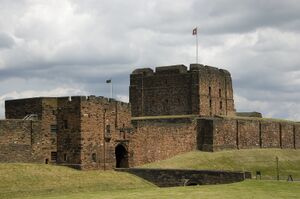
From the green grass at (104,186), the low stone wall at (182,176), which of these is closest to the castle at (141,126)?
the green grass at (104,186)

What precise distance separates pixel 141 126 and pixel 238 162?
1058cm

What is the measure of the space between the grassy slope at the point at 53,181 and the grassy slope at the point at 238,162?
25.2 feet

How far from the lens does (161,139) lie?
56281mm

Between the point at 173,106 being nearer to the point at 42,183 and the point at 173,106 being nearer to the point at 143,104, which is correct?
the point at 143,104

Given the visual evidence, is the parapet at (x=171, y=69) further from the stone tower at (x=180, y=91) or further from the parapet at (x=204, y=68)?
the parapet at (x=204, y=68)

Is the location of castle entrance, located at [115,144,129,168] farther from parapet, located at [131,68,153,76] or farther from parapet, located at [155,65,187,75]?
parapet, located at [131,68,153,76]

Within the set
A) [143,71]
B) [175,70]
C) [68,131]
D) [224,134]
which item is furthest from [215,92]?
[68,131]

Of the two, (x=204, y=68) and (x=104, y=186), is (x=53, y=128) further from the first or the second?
(x=204, y=68)

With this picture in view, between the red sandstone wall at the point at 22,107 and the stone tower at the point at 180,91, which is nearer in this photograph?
the red sandstone wall at the point at 22,107

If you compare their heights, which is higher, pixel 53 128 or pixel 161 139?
pixel 53 128

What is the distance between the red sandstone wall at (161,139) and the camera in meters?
52.9

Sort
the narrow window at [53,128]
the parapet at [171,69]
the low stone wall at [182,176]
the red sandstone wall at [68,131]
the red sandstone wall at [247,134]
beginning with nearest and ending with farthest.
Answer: the low stone wall at [182,176], the red sandstone wall at [68,131], the narrow window at [53,128], the red sandstone wall at [247,134], the parapet at [171,69]

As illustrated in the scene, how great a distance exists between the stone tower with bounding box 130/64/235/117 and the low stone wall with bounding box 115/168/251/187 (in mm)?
21136

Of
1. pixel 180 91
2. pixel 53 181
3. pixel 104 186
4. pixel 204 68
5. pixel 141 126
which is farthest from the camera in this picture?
pixel 180 91
